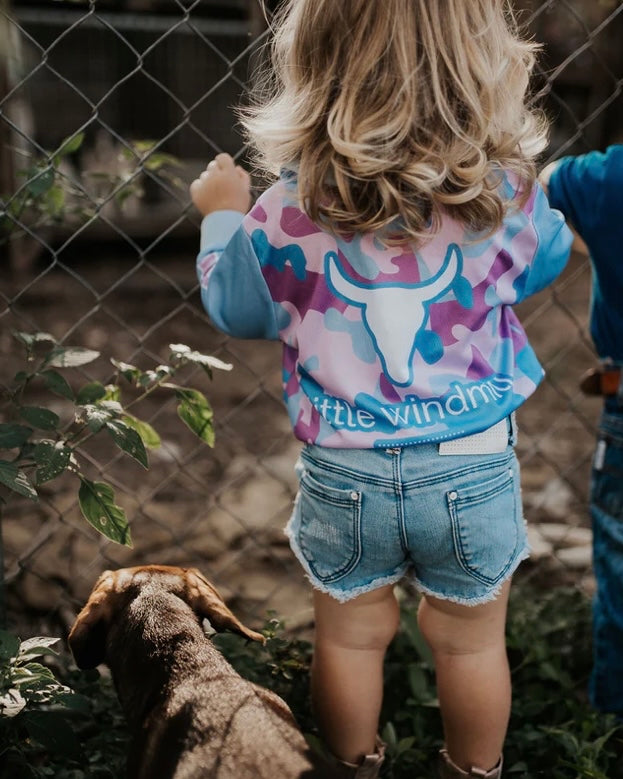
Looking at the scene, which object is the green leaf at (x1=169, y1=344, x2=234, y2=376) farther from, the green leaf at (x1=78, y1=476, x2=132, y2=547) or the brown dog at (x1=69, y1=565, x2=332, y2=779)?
the brown dog at (x1=69, y1=565, x2=332, y2=779)

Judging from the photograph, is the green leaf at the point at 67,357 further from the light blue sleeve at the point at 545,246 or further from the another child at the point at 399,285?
the light blue sleeve at the point at 545,246

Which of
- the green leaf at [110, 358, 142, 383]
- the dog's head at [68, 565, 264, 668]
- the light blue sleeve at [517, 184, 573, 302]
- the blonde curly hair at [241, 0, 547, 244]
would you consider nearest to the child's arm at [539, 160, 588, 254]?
the light blue sleeve at [517, 184, 573, 302]

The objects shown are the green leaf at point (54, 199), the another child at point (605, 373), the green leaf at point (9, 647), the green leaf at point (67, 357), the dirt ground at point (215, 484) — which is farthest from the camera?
the dirt ground at point (215, 484)

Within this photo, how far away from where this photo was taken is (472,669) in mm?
1635


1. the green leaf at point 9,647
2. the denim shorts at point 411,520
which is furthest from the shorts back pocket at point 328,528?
the green leaf at point 9,647

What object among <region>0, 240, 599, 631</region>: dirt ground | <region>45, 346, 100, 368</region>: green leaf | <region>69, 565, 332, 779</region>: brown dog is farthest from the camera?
<region>0, 240, 599, 631</region>: dirt ground

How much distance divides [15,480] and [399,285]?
66 cm

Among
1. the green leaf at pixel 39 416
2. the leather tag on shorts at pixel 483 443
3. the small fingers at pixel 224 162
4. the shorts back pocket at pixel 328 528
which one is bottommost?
the shorts back pocket at pixel 328 528

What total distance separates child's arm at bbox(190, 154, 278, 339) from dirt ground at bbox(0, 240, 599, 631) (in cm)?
28

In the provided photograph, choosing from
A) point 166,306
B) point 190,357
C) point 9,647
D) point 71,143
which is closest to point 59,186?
point 71,143

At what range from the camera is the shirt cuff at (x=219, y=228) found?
1601mm

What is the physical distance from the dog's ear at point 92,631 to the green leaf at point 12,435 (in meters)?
0.32

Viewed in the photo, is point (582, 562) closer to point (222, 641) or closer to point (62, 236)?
point (222, 641)

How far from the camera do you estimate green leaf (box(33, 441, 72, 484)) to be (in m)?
1.47
